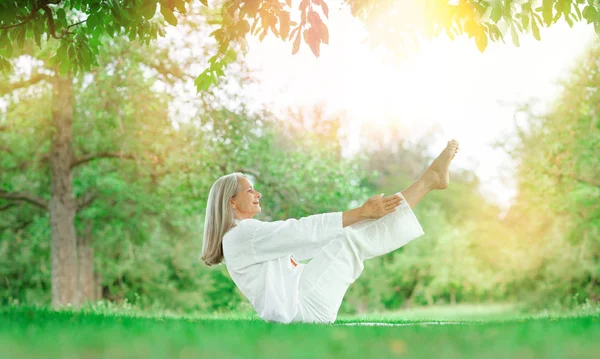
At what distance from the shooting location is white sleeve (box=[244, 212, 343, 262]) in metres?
4.83

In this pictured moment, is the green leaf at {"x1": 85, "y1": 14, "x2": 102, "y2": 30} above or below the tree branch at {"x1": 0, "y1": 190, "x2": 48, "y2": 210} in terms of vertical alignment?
above

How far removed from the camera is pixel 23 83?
1506 centimetres

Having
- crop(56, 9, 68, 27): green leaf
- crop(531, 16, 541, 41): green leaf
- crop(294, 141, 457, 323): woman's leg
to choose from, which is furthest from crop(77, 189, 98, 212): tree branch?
crop(531, 16, 541, 41): green leaf

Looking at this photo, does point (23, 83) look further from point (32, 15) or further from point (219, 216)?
point (219, 216)

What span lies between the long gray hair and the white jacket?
0.16 m

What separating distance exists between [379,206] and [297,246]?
70 cm

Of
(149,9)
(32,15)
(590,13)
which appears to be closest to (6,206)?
(32,15)

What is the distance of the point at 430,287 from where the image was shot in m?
34.3

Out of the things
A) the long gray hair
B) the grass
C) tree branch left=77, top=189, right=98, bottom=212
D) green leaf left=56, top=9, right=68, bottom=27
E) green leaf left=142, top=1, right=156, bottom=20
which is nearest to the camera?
the grass

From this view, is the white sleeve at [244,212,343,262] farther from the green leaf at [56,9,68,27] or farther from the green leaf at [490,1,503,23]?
the green leaf at [56,9,68,27]

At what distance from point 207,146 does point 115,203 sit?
16.5 ft

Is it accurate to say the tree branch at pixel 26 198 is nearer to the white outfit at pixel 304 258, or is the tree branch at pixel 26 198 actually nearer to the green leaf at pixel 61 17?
the green leaf at pixel 61 17

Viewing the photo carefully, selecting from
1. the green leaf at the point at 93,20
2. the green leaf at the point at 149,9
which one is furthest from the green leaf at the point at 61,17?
the green leaf at the point at 149,9

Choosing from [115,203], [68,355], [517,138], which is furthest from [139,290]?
[68,355]
